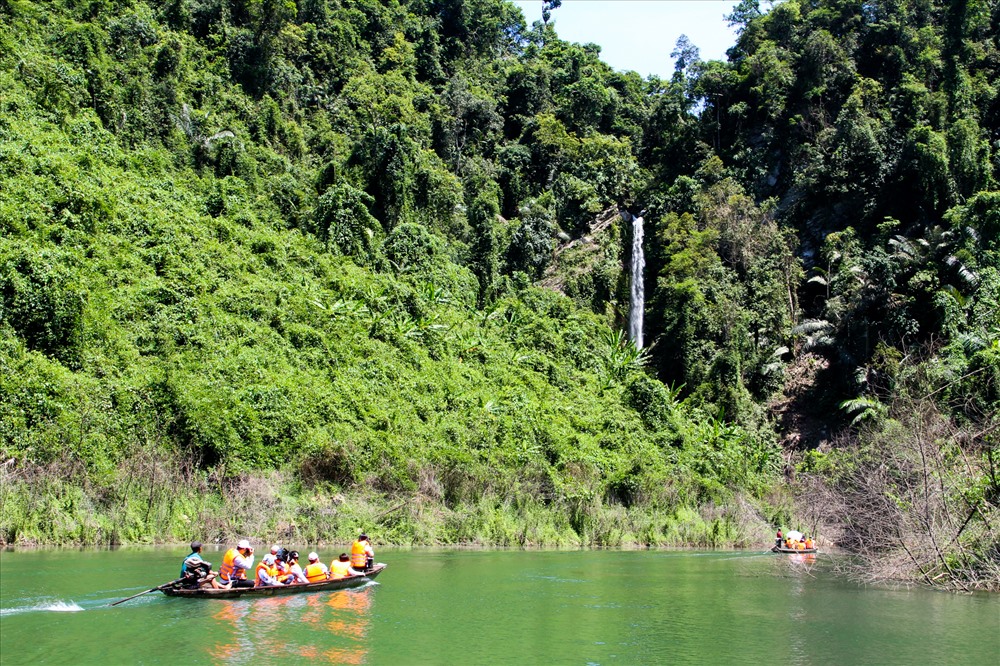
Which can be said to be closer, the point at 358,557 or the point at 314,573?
the point at 314,573

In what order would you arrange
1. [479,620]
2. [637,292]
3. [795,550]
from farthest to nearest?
[637,292] → [795,550] → [479,620]

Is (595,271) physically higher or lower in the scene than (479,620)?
higher

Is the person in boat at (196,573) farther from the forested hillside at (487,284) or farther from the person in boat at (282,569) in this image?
the forested hillside at (487,284)

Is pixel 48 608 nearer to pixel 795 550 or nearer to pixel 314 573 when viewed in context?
pixel 314 573

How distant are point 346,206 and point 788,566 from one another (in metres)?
24.5

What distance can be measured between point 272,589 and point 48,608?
3.70 meters

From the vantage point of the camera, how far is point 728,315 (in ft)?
136

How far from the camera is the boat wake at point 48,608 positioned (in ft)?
42.1

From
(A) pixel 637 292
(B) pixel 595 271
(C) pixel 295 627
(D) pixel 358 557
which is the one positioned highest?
(B) pixel 595 271

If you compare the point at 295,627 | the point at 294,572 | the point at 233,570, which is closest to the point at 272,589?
the point at 294,572

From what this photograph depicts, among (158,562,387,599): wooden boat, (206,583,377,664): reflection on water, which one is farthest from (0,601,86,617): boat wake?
(206,583,377,664): reflection on water

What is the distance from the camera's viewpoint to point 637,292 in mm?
45938

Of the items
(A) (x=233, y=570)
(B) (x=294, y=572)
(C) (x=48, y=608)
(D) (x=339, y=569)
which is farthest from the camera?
(D) (x=339, y=569)

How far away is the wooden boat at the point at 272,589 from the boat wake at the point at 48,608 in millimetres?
1485
